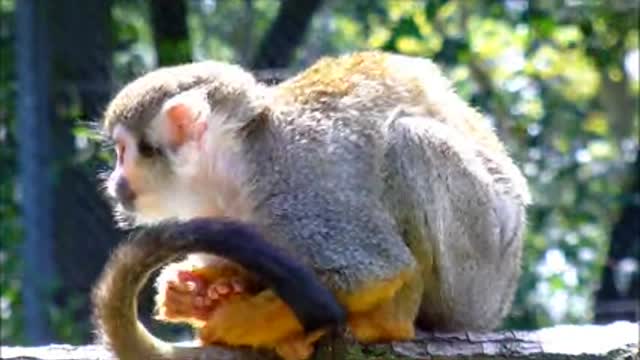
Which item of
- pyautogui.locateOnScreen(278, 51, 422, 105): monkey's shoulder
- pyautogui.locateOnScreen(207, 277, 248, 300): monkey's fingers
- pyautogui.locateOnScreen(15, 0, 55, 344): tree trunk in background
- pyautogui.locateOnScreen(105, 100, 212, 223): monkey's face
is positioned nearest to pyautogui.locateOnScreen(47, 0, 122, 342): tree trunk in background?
pyautogui.locateOnScreen(15, 0, 55, 344): tree trunk in background

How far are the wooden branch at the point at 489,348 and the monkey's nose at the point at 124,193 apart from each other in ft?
0.88

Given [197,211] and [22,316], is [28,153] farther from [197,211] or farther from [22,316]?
[197,211]

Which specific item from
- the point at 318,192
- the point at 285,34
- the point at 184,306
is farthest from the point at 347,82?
the point at 285,34

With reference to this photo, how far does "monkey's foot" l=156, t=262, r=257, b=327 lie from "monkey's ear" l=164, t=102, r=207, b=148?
0.24m

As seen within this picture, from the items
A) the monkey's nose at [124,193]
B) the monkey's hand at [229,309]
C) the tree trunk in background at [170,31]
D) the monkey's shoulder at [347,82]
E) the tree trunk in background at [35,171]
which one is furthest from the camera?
the tree trunk in background at [170,31]

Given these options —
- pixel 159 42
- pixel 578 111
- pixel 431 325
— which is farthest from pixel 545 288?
pixel 431 325

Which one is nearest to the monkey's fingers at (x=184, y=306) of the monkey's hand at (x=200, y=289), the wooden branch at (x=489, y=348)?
the monkey's hand at (x=200, y=289)

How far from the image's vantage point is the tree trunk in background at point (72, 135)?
196 inches

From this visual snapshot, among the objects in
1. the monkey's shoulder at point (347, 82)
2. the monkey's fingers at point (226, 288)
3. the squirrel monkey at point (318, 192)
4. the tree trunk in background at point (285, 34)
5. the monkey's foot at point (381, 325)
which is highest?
the tree trunk in background at point (285, 34)

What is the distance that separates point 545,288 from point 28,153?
6.50 feet

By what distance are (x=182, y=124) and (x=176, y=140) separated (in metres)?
0.04

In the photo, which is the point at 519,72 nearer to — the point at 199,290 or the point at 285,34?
the point at 285,34

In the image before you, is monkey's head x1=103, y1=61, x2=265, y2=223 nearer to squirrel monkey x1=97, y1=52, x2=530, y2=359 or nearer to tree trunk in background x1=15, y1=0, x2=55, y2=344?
squirrel monkey x1=97, y1=52, x2=530, y2=359

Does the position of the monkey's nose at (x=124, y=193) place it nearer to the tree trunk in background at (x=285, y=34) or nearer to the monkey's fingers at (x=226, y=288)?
the monkey's fingers at (x=226, y=288)
